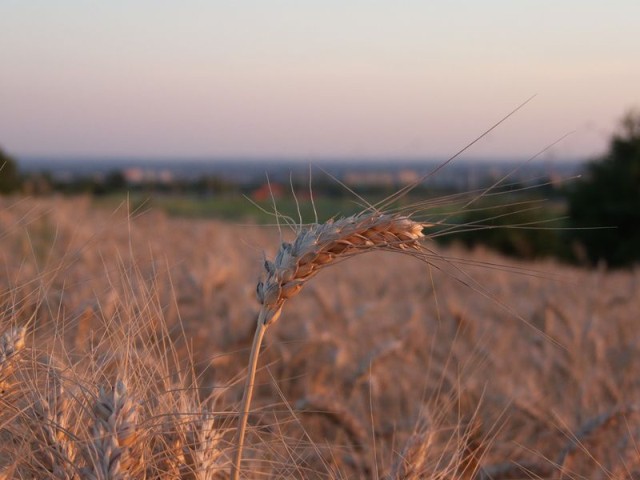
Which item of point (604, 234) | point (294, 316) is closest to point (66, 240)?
point (294, 316)

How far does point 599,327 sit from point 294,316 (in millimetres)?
2382

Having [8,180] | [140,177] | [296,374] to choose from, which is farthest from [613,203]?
[296,374]

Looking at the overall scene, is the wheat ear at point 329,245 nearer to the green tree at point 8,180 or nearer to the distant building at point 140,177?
the distant building at point 140,177

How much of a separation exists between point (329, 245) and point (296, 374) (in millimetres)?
3203

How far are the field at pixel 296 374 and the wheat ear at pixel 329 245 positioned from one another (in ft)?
0.46

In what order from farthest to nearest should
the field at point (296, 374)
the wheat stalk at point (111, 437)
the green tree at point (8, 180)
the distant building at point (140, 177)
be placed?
the green tree at point (8, 180), the distant building at point (140, 177), the field at point (296, 374), the wheat stalk at point (111, 437)

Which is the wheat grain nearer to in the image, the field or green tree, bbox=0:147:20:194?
the field

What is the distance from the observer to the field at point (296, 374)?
169 centimetres

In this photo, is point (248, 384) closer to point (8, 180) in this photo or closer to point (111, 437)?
point (111, 437)

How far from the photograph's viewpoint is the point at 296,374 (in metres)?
4.58

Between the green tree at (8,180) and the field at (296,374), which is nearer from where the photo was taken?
the field at (296,374)

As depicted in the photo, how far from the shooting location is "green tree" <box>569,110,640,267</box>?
2244 cm

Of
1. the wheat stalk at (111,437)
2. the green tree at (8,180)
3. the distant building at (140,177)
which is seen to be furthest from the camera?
the green tree at (8,180)

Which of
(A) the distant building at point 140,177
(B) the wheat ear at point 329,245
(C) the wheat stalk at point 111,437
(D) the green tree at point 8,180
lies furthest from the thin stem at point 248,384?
(D) the green tree at point 8,180
